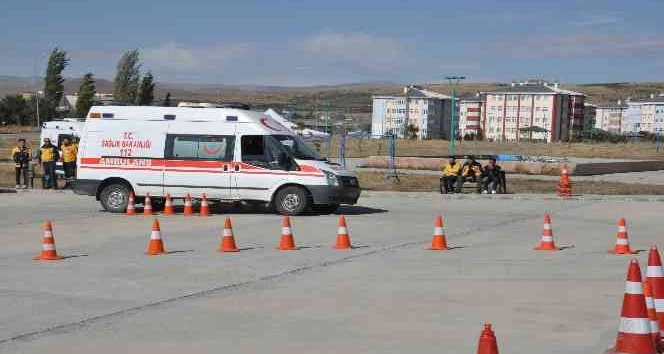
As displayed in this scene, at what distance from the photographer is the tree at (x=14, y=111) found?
11456 centimetres

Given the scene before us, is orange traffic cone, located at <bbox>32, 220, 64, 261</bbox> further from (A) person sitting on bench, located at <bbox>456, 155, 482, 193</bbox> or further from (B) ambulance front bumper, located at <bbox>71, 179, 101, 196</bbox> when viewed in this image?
(A) person sitting on bench, located at <bbox>456, 155, 482, 193</bbox>

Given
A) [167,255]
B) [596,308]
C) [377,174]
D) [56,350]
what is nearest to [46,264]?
[167,255]

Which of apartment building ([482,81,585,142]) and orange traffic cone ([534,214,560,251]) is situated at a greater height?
apartment building ([482,81,585,142])

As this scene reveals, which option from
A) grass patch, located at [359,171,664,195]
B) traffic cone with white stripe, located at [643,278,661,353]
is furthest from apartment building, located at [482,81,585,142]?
traffic cone with white stripe, located at [643,278,661,353]

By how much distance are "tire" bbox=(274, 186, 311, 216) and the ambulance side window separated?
55.8 inches

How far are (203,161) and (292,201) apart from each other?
2220mm

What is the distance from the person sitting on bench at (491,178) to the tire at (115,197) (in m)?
11.9

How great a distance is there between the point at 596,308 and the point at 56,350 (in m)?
5.42

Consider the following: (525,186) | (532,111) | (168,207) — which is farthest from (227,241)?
(532,111)

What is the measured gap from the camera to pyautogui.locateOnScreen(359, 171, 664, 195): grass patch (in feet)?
100

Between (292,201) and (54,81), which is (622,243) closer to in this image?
(292,201)

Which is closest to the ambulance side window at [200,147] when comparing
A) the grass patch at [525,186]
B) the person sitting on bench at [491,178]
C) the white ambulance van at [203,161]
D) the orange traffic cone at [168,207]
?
the white ambulance van at [203,161]

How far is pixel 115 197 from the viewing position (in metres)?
21.3

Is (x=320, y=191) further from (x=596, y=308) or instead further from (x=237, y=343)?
(x=237, y=343)
